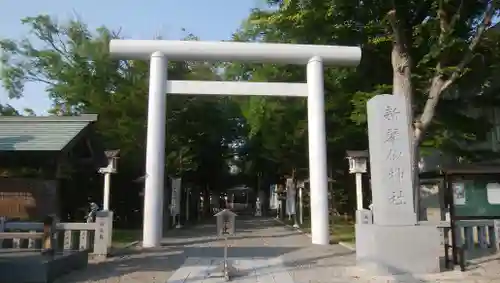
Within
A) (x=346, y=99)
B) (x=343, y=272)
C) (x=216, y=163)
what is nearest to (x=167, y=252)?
(x=343, y=272)

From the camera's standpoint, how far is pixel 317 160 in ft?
47.6

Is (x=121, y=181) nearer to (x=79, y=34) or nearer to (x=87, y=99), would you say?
(x=87, y=99)

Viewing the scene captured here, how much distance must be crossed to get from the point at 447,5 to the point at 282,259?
9.47 metres


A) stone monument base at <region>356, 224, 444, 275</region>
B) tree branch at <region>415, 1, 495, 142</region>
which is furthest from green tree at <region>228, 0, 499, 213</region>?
stone monument base at <region>356, 224, 444, 275</region>

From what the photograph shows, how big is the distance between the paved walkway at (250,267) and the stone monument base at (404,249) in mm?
283

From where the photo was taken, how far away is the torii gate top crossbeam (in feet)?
48.5

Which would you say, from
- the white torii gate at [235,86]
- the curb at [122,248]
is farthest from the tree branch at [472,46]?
the curb at [122,248]

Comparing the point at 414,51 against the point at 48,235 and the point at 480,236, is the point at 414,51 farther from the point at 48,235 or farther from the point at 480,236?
the point at 48,235

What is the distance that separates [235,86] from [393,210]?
766 cm

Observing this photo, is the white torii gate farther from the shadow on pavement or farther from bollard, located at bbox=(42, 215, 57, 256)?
bollard, located at bbox=(42, 215, 57, 256)

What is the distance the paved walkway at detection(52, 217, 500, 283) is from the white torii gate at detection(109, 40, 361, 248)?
5.15ft

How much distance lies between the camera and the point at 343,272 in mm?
9297

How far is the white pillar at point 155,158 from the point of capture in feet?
45.7

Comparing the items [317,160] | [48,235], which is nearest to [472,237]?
[317,160]
